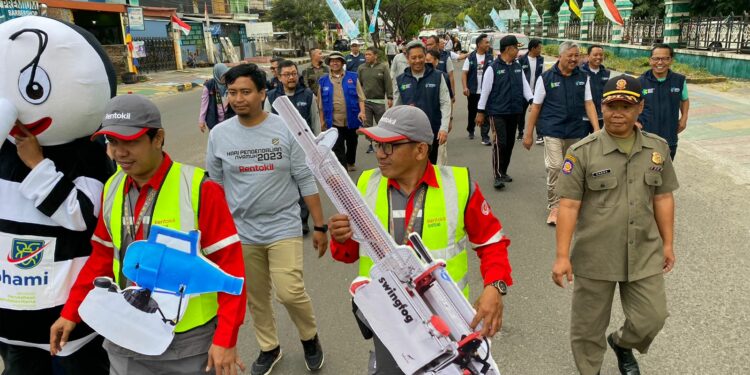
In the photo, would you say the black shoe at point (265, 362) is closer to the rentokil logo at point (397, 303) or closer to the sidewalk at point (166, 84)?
the rentokil logo at point (397, 303)

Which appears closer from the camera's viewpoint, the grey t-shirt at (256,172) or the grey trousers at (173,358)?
the grey trousers at (173,358)

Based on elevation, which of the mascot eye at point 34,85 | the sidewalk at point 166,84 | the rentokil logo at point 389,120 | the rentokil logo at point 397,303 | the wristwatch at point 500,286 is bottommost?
the sidewalk at point 166,84

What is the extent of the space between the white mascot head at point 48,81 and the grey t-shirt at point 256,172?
886 mm

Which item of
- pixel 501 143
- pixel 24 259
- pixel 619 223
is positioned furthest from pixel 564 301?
pixel 24 259

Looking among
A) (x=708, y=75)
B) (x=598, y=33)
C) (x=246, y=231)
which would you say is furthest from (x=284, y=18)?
(x=246, y=231)

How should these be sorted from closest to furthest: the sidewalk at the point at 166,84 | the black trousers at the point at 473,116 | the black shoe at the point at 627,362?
1. the black shoe at the point at 627,362
2. the black trousers at the point at 473,116
3. the sidewalk at the point at 166,84

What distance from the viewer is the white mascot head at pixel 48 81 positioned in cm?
242

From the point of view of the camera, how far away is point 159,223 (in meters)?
2.15

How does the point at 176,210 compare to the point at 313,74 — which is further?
the point at 313,74

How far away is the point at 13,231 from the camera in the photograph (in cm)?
237

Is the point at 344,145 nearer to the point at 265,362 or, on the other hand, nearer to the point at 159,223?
the point at 265,362

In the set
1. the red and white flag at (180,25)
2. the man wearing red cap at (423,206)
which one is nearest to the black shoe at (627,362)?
the man wearing red cap at (423,206)

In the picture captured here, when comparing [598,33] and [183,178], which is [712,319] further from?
[598,33]

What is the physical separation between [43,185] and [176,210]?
63cm
